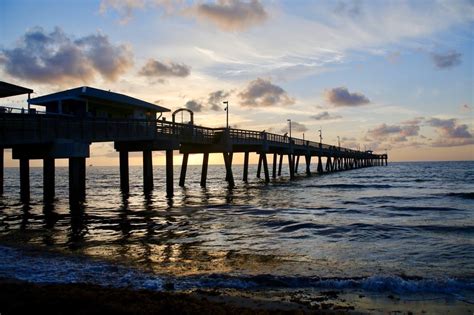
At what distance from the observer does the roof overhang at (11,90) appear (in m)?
25.4

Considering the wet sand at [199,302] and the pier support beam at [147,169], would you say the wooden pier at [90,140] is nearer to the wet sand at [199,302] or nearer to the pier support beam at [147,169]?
the pier support beam at [147,169]

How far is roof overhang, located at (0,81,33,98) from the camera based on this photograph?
25.4m

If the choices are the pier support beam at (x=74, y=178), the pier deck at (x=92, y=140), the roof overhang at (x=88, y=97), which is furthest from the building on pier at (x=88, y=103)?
the pier support beam at (x=74, y=178)

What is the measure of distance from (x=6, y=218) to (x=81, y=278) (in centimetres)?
1260

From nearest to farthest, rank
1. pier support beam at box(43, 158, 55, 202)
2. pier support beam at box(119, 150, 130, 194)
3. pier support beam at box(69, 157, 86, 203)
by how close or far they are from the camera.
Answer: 1. pier support beam at box(69, 157, 86, 203)
2. pier support beam at box(43, 158, 55, 202)
3. pier support beam at box(119, 150, 130, 194)

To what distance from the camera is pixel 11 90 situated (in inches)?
1030

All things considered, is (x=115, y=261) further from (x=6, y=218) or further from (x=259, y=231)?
(x=6, y=218)

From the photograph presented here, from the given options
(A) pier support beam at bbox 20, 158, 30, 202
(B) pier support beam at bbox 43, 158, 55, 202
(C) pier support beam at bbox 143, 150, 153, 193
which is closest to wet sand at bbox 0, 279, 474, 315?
(B) pier support beam at bbox 43, 158, 55, 202

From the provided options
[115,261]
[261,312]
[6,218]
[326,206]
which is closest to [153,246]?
[115,261]

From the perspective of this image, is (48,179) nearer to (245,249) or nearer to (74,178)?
(74,178)

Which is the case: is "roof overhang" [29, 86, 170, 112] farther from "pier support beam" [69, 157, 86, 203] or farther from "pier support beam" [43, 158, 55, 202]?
"pier support beam" [69, 157, 86, 203]

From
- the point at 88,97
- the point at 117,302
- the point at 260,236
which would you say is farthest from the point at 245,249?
the point at 88,97

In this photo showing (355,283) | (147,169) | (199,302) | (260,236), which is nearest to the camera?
(199,302)

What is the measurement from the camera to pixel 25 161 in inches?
1171
